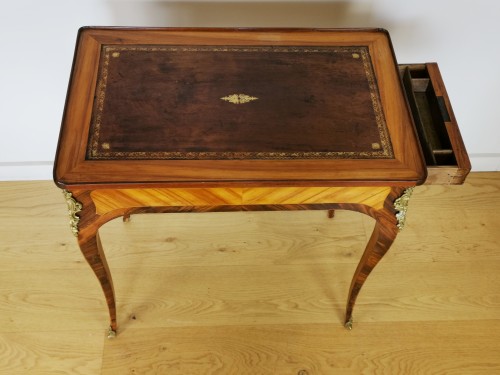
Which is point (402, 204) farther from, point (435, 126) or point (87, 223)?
point (87, 223)

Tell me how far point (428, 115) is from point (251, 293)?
69 cm

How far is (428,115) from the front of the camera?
1011mm

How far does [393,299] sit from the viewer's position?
4.46 ft

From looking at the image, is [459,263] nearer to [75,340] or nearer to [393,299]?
[393,299]

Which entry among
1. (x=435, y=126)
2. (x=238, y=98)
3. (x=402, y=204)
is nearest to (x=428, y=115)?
(x=435, y=126)

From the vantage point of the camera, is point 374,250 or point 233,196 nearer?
point 233,196

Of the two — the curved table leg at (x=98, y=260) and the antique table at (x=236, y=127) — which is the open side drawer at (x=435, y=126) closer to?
the antique table at (x=236, y=127)

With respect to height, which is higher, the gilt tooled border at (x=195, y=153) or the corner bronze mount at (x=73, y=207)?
the gilt tooled border at (x=195, y=153)

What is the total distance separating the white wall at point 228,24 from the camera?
113cm

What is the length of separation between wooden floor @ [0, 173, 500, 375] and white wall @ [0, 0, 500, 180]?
0.35 meters

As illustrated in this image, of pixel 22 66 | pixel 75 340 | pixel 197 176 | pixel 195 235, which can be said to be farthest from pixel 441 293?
pixel 22 66

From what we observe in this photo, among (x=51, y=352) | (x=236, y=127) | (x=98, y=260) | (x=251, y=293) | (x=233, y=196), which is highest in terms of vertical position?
(x=236, y=127)

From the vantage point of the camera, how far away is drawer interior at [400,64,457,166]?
909mm

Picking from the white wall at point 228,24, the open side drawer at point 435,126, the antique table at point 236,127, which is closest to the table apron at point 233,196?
the antique table at point 236,127
